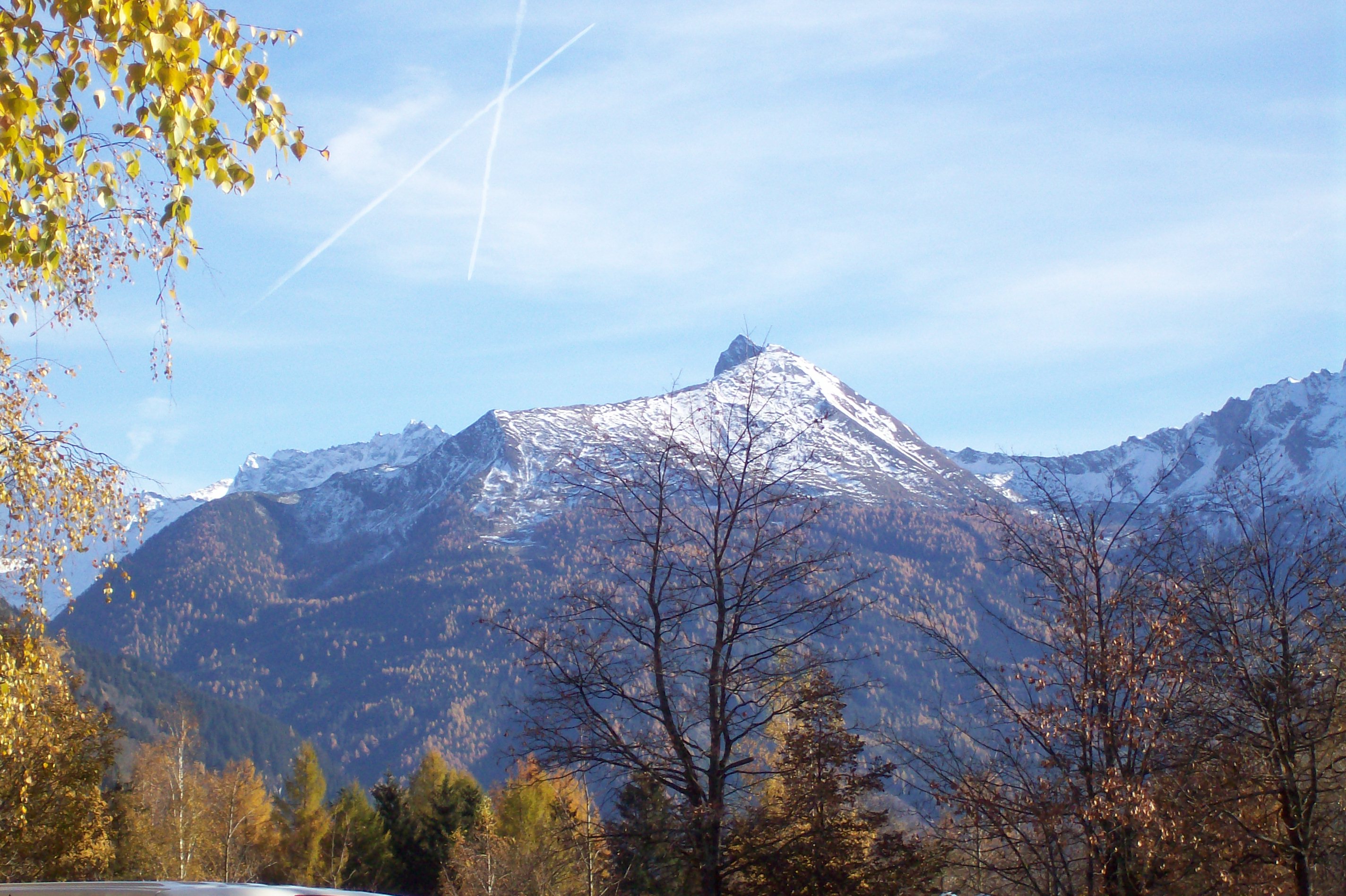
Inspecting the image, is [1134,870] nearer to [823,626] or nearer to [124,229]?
[823,626]

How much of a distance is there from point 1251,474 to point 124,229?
13830mm

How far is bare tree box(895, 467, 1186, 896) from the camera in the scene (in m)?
10.6

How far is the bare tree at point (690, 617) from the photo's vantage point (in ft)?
43.2

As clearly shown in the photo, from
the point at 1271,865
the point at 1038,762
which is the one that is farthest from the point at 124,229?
the point at 1271,865

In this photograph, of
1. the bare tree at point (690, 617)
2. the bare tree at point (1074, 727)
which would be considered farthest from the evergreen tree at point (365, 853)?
Answer: the bare tree at point (1074, 727)

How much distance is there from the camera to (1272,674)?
41.8 feet

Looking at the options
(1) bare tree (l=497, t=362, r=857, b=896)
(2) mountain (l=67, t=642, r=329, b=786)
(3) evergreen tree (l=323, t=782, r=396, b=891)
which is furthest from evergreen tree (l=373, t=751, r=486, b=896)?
(2) mountain (l=67, t=642, r=329, b=786)

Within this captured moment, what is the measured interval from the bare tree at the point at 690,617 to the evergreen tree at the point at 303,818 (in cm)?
5290

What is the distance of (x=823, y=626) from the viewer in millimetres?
13727

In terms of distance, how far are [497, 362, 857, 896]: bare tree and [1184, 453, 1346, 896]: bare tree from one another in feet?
14.6

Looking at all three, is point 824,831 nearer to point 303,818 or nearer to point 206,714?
point 303,818

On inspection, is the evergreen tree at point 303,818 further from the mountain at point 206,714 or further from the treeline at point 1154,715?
the mountain at point 206,714

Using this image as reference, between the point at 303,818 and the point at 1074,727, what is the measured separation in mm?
64590

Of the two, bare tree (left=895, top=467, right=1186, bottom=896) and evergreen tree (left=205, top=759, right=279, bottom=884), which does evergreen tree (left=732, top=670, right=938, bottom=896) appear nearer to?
bare tree (left=895, top=467, right=1186, bottom=896)
